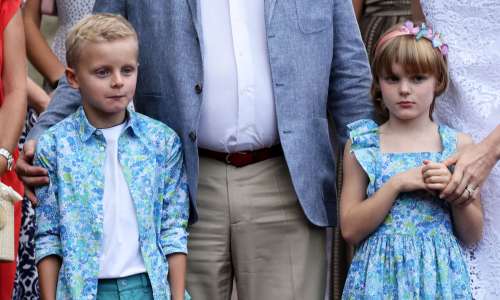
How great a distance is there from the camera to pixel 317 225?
4621mm

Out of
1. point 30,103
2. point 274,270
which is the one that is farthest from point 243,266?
point 30,103

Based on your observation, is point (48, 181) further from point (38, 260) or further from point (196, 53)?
point (196, 53)

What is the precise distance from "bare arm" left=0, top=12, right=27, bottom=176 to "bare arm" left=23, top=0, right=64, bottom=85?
3.19ft

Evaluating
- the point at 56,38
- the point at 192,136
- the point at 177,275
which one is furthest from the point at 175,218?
the point at 56,38

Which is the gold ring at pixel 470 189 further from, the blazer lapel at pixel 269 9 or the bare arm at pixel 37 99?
the bare arm at pixel 37 99

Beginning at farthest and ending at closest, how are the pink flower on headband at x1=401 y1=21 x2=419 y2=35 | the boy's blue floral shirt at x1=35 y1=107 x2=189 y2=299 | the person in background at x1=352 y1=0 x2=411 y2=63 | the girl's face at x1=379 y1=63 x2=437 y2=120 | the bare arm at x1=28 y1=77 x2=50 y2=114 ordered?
the person in background at x1=352 y1=0 x2=411 y2=63 → the bare arm at x1=28 y1=77 x2=50 y2=114 → the pink flower on headband at x1=401 y1=21 x2=419 y2=35 → the girl's face at x1=379 y1=63 x2=437 y2=120 → the boy's blue floral shirt at x1=35 y1=107 x2=189 y2=299

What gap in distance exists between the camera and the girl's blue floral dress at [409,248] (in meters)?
4.32

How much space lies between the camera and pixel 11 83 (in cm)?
461

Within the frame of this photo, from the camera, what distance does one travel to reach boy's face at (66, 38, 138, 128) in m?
4.23

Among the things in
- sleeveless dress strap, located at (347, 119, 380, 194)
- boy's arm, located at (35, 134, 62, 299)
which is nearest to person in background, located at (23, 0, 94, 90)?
boy's arm, located at (35, 134, 62, 299)

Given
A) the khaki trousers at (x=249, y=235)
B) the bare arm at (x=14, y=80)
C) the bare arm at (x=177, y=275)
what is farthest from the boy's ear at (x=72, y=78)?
the bare arm at (x=177, y=275)

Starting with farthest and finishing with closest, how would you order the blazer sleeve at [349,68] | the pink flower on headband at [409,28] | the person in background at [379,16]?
the person in background at [379,16]
the blazer sleeve at [349,68]
the pink flower on headband at [409,28]

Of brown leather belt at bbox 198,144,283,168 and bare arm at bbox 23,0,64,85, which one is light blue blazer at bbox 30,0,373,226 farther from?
bare arm at bbox 23,0,64,85

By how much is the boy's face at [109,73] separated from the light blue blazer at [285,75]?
9.8 inches
